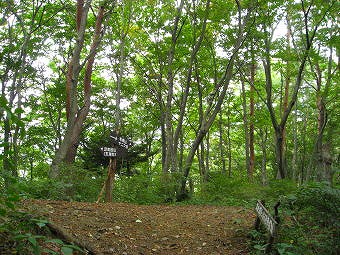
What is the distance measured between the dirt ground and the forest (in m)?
0.05

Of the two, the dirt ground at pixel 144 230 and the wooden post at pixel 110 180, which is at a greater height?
the wooden post at pixel 110 180

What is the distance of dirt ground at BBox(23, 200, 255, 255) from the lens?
465 centimetres

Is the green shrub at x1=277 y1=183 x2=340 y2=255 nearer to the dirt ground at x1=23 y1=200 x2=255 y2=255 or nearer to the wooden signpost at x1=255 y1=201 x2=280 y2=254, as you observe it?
the wooden signpost at x1=255 y1=201 x2=280 y2=254

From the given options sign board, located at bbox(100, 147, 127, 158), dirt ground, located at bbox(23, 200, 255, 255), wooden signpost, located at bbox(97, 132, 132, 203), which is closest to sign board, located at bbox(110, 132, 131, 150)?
wooden signpost, located at bbox(97, 132, 132, 203)

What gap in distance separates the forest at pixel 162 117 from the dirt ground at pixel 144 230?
5 cm

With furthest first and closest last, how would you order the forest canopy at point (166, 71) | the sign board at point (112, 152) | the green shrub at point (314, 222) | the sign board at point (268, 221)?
1. the forest canopy at point (166, 71)
2. the sign board at point (112, 152)
3. the green shrub at point (314, 222)
4. the sign board at point (268, 221)

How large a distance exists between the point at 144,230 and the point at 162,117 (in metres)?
10.6

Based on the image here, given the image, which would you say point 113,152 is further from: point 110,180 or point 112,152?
point 110,180

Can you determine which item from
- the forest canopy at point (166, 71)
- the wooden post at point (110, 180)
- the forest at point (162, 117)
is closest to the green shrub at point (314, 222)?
the forest at point (162, 117)

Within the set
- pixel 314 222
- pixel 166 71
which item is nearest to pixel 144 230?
pixel 314 222

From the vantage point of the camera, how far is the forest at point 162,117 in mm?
4383

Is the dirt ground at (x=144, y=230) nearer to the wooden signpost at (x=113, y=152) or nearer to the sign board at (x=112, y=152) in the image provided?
the wooden signpost at (x=113, y=152)

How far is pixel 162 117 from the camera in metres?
16.1

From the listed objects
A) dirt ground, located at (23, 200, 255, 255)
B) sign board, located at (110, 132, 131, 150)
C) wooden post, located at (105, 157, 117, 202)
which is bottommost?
dirt ground, located at (23, 200, 255, 255)
